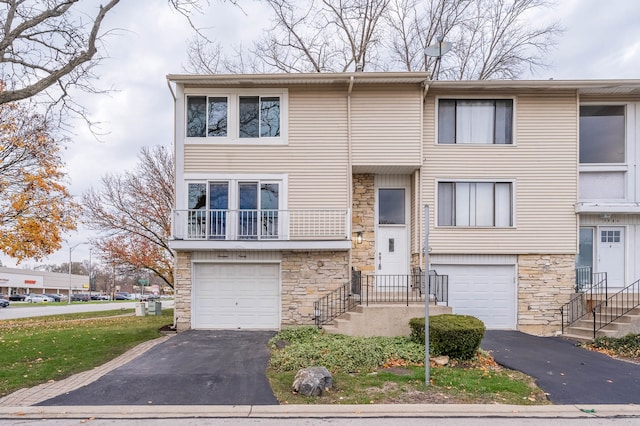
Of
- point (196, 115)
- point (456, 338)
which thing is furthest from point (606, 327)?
point (196, 115)

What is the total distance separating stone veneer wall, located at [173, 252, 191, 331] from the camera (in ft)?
40.9

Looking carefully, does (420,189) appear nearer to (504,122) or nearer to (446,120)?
(446,120)

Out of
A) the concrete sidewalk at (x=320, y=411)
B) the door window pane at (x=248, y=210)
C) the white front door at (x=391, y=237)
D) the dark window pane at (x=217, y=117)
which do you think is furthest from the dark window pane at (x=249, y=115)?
the concrete sidewalk at (x=320, y=411)

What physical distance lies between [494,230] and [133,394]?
10.7 m

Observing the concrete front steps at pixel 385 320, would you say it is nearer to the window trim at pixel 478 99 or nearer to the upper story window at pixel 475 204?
the upper story window at pixel 475 204

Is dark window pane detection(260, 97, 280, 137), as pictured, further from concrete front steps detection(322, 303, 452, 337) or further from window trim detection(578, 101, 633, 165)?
window trim detection(578, 101, 633, 165)

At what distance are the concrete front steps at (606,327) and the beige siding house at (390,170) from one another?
2.10ft

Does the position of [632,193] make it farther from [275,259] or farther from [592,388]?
[275,259]

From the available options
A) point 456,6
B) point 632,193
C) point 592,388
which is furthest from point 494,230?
point 456,6

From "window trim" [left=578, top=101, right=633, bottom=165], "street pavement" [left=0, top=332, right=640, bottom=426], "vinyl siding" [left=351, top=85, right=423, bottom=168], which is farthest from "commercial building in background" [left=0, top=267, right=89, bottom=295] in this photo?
"window trim" [left=578, top=101, right=633, bottom=165]

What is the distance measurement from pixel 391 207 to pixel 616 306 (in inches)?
274

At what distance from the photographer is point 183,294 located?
41.0 feet

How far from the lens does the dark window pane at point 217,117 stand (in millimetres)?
12922

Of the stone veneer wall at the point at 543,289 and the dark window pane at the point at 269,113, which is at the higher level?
the dark window pane at the point at 269,113
